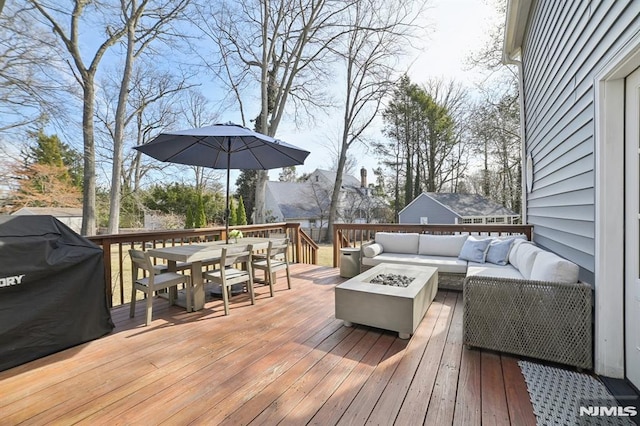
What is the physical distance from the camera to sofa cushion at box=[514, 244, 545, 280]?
3.21m

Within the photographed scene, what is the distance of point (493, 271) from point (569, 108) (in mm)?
1873

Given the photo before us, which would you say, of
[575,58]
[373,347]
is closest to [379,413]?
[373,347]

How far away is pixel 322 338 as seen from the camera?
2.90 metres

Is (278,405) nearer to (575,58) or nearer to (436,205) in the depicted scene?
(575,58)

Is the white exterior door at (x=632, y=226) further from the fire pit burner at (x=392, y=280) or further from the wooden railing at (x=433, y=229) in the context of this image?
the wooden railing at (x=433, y=229)

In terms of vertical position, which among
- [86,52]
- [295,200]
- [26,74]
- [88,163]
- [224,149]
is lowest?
[224,149]

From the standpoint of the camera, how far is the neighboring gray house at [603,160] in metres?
1.97

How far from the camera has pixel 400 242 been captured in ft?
17.0

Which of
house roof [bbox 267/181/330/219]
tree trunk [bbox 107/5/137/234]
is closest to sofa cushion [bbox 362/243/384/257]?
tree trunk [bbox 107/5/137/234]

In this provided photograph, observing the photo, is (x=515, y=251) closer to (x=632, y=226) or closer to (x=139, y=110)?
(x=632, y=226)

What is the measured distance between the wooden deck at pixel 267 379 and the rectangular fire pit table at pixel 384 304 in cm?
Answer: 14

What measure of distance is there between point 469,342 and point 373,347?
85cm

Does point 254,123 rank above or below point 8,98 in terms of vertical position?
above

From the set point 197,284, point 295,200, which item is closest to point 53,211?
point 197,284
